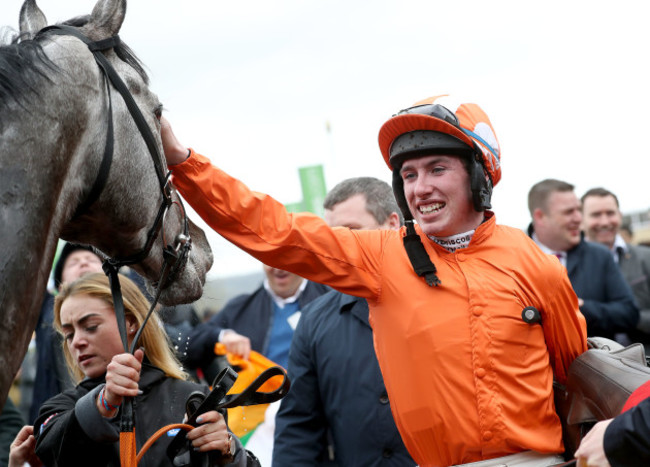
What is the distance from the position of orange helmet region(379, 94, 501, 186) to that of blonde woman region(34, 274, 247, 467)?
3.99 ft

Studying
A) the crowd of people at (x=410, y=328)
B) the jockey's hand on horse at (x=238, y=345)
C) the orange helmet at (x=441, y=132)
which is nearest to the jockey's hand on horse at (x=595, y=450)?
the crowd of people at (x=410, y=328)

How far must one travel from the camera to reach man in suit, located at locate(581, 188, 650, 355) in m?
7.12

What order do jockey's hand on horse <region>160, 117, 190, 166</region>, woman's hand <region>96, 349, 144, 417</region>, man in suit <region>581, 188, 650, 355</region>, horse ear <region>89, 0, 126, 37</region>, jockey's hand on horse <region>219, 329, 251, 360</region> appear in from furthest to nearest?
man in suit <region>581, 188, 650, 355</region>
jockey's hand on horse <region>219, 329, 251, 360</region>
jockey's hand on horse <region>160, 117, 190, 166</region>
woman's hand <region>96, 349, 144, 417</region>
horse ear <region>89, 0, 126, 37</region>

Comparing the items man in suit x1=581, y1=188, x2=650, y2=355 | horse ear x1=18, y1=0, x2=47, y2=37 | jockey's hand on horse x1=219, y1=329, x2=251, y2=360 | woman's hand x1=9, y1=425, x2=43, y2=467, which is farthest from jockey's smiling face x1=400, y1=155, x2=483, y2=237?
man in suit x1=581, y1=188, x2=650, y2=355

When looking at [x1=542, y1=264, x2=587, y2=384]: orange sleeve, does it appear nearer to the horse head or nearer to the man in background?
the man in background

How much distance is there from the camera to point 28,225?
1.89 metres

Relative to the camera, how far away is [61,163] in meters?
1.99

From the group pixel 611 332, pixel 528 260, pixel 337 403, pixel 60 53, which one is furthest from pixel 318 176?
pixel 60 53

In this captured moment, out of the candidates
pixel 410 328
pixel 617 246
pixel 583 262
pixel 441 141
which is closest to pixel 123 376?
pixel 410 328

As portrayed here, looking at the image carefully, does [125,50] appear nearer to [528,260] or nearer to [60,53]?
[60,53]

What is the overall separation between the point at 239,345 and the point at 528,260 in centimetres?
242

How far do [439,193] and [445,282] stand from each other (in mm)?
338

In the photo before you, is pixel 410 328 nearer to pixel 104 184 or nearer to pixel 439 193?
pixel 439 193

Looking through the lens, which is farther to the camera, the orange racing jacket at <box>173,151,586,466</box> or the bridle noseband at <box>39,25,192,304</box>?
the orange racing jacket at <box>173,151,586,466</box>
